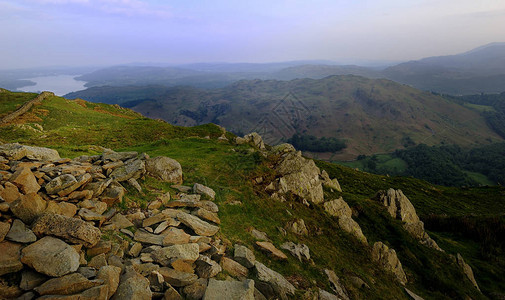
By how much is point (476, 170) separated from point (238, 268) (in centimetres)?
22999

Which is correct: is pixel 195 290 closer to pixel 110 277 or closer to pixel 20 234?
pixel 110 277

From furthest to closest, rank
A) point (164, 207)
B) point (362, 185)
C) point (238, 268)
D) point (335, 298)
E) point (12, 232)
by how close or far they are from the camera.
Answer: point (362, 185) < point (164, 207) < point (335, 298) < point (238, 268) < point (12, 232)

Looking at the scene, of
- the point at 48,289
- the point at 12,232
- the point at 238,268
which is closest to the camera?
the point at 48,289

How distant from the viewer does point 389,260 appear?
18125 mm

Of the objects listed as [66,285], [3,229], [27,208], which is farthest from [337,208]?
[3,229]

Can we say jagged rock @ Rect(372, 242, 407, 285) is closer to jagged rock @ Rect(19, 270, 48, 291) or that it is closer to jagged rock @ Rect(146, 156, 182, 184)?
jagged rock @ Rect(146, 156, 182, 184)

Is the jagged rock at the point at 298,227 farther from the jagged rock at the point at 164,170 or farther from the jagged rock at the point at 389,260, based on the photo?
the jagged rock at the point at 164,170

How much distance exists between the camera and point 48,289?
6.13 metres

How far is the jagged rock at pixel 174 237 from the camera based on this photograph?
984 cm

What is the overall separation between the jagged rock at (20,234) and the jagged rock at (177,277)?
4.22 metres

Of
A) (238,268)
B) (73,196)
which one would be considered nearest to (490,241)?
(238,268)

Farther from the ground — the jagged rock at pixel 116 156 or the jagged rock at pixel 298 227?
the jagged rock at pixel 116 156

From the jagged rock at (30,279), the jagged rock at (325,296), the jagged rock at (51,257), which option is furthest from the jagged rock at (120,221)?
the jagged rock at (325,296)

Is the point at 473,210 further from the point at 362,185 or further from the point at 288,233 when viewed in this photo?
the point at 288,233
